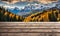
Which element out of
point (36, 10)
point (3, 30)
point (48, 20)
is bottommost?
point (3, 30)

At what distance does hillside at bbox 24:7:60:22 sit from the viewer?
213cm

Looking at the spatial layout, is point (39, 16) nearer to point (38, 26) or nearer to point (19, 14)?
point (38, 26)

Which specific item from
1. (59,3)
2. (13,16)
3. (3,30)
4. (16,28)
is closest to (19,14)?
(13,16)

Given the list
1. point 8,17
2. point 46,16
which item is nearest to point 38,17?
point 46,16

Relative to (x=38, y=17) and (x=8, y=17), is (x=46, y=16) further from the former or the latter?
(x=8, y=17)

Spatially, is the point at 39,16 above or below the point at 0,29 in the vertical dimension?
above

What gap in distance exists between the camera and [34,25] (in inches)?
83.3

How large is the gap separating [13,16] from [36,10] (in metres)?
0.40

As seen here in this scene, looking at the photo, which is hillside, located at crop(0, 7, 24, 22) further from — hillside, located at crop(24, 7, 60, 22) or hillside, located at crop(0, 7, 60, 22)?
hillside, located at crop(24, 7, 60, 22)

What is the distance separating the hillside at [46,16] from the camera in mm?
2129

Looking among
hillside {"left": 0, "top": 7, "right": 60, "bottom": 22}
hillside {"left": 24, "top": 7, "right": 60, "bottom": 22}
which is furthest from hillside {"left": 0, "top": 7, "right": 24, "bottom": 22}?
hillside {"left": 24, "top": 7, "right": 60, "bottom": 22}

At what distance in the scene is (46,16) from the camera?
214cm

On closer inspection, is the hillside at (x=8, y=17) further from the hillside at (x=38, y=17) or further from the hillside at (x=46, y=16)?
the hillside at (x=46, y=16)

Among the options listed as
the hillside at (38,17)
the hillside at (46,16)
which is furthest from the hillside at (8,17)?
the hillside at (46,16)
